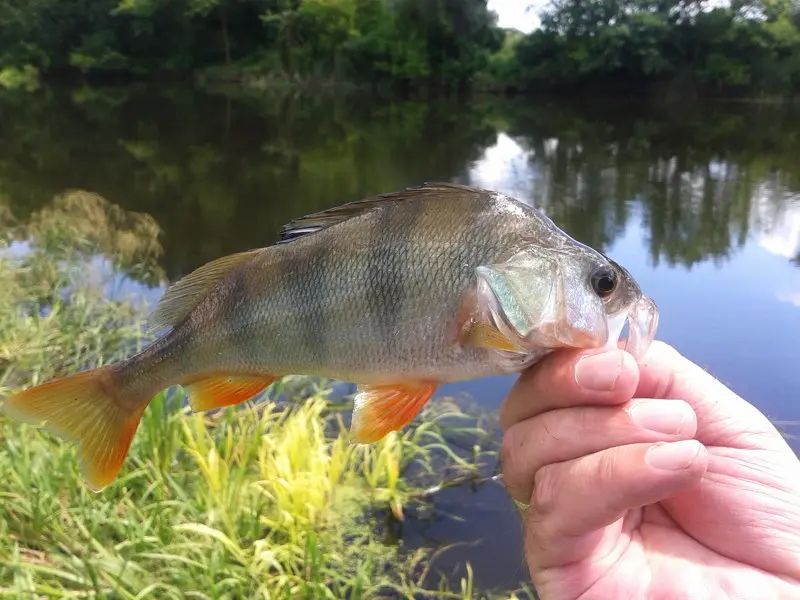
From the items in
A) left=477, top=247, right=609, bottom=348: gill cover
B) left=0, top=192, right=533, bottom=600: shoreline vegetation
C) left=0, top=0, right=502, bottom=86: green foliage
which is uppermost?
left=0, top=0, right=502, bottom=86: green foliage

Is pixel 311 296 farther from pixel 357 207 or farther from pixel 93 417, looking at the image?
pixel 93 417

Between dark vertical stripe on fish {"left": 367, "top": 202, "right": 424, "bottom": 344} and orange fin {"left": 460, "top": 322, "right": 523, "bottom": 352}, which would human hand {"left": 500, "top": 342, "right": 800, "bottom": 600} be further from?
dark vertical stripe on fish {"left": 367, "top": 202, "right": 424, "bottom": 344}

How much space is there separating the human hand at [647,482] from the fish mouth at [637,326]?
0.09 m

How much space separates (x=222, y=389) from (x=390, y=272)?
659 mm

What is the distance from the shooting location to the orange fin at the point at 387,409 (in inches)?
76.6

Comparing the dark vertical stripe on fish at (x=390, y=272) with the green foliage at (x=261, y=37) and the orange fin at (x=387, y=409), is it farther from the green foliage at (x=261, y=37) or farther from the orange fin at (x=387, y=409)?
the green foliage at (x=261, y=37)

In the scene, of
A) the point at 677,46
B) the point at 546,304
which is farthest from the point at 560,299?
the point at 677,46

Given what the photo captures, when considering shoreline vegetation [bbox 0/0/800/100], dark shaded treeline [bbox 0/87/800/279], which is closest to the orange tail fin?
dark shaded treeline [bbox 0/87/800/279]

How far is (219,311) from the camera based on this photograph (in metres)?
2.05

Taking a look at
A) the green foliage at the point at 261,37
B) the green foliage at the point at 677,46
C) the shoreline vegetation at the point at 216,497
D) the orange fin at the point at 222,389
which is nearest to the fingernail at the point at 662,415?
Result: the orange fin at the point at 222,389

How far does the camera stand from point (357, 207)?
6.48ft

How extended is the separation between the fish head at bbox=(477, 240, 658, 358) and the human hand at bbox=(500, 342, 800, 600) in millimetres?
73

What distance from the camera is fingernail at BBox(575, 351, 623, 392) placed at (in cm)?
171

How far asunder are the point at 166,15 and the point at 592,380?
242 feet
